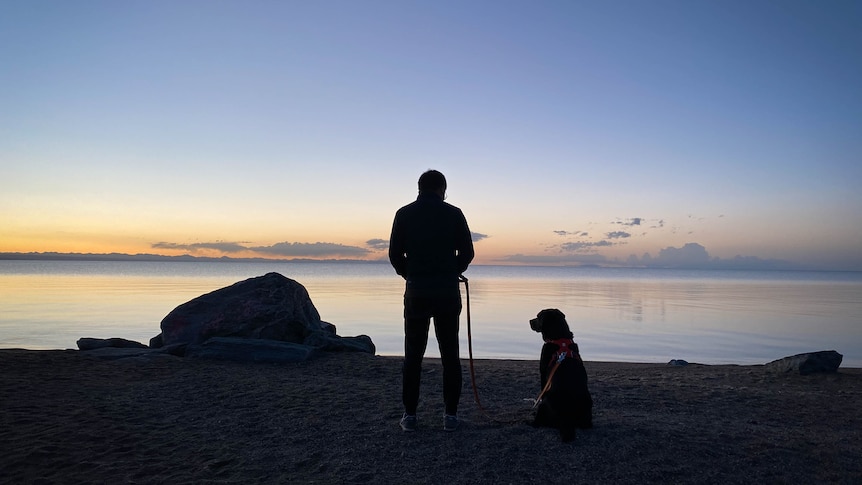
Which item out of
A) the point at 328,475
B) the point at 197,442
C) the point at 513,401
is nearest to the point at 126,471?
the point at 197,442

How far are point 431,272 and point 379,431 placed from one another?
1.63 meters

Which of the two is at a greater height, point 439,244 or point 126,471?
point 439,244

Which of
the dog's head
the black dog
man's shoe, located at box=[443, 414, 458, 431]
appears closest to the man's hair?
the dog's head

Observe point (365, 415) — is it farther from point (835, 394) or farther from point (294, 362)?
point (835, 394)

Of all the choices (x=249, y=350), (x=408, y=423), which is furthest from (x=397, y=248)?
(x=249, y=350)

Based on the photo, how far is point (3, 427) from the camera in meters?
4.94

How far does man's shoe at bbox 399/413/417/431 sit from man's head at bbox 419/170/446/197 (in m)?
2.19

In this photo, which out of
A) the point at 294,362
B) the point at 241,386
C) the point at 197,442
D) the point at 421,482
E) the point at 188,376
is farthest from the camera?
the point at 294,362

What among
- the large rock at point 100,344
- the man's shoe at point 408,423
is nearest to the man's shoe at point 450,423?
the man's shoe at point 408,423

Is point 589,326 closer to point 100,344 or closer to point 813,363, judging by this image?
point 813,363

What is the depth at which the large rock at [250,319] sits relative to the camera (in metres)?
10.1

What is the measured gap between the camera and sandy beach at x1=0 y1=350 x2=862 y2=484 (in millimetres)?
4102

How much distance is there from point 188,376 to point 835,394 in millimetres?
9069

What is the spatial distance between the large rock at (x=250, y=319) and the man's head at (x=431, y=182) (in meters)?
5.70
